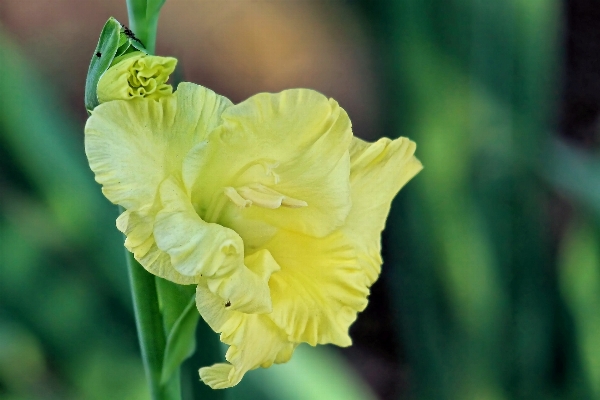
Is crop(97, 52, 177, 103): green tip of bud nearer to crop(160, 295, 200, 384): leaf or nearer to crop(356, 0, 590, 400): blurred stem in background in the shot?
crop(160, 295, 200, 384): leaf

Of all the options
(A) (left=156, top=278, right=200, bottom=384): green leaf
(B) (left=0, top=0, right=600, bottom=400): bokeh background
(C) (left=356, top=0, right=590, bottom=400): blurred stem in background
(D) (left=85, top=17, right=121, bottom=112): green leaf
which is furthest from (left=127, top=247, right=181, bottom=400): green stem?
(C) (left=356, top=0, right=590, bottom=400): blurred stem in background

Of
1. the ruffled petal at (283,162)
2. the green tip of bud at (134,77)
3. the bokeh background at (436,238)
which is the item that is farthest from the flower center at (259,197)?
the bokeh background at (436,238)

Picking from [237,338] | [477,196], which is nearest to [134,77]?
[237,338]

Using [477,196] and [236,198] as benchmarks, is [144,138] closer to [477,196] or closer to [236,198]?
[236,198]

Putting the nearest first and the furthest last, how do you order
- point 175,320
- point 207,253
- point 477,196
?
point 207,253
point 175,320
point 477,196

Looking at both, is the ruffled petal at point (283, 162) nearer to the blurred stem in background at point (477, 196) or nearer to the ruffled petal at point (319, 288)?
the ruffled petal at point (319, 288)

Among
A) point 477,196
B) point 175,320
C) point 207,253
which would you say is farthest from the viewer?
point 477,196

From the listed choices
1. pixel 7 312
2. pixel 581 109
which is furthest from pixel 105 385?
pixel 581 109
